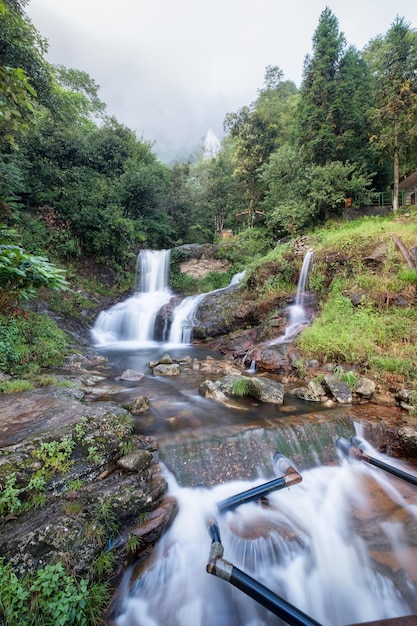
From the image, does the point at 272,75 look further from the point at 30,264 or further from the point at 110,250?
the point at 30,264

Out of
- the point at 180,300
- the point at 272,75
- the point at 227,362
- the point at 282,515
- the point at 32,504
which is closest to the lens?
the point at 32,504

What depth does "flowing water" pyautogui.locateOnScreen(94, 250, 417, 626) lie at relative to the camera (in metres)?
2.29

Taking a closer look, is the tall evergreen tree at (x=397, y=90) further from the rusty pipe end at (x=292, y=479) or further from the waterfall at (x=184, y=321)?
the rusty pipe end at (x=292, y=479)

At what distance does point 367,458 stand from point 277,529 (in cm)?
138

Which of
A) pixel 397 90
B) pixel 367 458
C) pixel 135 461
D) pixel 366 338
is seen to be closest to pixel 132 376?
pixel 135 461

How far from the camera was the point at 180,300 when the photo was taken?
42.9 ft

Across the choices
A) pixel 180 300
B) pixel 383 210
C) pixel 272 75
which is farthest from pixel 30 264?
pixel 272 75

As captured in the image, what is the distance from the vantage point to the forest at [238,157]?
10.6 meters

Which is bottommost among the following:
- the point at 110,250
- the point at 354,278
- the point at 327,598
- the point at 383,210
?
the point at 327,598

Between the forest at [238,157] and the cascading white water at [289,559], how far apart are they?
9.99 metres

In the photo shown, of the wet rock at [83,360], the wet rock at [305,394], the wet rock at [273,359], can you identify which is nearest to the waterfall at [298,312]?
the wet rock at [273,359]

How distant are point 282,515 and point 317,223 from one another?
533 inches

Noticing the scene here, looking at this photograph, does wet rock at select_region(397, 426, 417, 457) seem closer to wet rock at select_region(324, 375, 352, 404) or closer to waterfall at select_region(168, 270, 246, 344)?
wet rock at select_region(324, 375, 352, 404)

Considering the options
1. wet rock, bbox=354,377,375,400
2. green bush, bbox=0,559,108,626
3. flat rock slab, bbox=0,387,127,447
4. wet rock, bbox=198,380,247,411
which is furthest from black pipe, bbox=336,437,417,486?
flat rock slab, bbox=0,387,127,447
